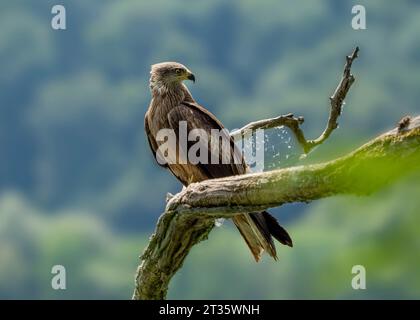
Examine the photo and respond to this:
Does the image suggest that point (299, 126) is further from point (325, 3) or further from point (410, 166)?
point (325, 3)

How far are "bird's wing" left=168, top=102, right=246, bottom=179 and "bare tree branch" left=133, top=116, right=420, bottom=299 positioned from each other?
137 centimetres

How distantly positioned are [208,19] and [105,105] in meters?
30.6

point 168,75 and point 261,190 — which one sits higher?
point 168,75

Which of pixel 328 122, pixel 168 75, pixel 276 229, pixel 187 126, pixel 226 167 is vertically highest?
pixel 168 75

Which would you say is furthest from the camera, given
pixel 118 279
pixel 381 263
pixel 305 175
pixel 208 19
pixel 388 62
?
pixel 208 19

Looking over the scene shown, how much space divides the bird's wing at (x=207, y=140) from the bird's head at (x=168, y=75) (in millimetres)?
473

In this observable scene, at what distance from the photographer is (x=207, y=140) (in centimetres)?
811

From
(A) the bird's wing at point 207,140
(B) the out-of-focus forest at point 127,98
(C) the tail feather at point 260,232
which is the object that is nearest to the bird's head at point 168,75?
(A) the bird's wing at point 207,140

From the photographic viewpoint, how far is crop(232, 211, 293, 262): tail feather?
6566 mm

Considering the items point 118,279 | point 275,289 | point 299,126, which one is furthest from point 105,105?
point 299,126

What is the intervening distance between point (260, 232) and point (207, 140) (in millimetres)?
1385

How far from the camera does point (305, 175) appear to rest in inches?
182
